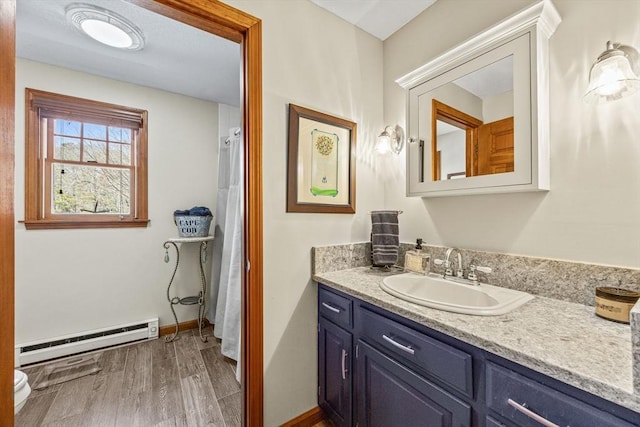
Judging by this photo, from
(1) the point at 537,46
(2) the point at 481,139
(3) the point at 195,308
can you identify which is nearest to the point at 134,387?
(3) the point at 195,308

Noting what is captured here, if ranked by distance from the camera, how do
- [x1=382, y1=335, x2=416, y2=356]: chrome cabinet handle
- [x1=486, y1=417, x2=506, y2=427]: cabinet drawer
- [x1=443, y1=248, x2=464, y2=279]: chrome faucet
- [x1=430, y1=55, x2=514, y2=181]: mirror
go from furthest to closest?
[x1=443, y1=248, x2=464, y2=279]: chrome faucet
[x1=430, y1=55, x2=514, y2=181]: mirror
[x1=382, y1=335, x2=416, y2=356]: chrome cabinet handle
[x1=486, y1=417, x2=506, y2=427]: cabinet drawer

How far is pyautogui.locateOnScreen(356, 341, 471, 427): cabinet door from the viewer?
81 cm

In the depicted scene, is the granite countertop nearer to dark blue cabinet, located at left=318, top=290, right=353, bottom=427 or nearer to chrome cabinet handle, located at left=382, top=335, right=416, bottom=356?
chrome cabinet handle, located at left=382, top=335, right=416, bottom=356

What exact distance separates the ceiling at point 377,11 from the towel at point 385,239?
125 cm

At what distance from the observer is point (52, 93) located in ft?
6.79

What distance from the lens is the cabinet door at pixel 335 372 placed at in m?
1.24

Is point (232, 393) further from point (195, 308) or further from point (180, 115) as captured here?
point (180, 115)

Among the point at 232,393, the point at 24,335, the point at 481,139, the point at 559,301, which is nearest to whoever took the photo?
the point at 559,301

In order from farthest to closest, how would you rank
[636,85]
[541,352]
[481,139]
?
[481,139] < [636,85] < [541,352]

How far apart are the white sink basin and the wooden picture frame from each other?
0.56 metres

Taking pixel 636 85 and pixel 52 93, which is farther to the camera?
pixel 52 93

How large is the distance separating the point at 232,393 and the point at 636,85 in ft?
8.17

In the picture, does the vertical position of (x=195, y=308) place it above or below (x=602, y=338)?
below

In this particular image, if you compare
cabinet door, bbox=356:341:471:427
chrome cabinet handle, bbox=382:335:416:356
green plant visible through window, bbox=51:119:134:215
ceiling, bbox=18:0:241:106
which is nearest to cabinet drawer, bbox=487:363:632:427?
cabinet door, bbox=356:341:471:427
